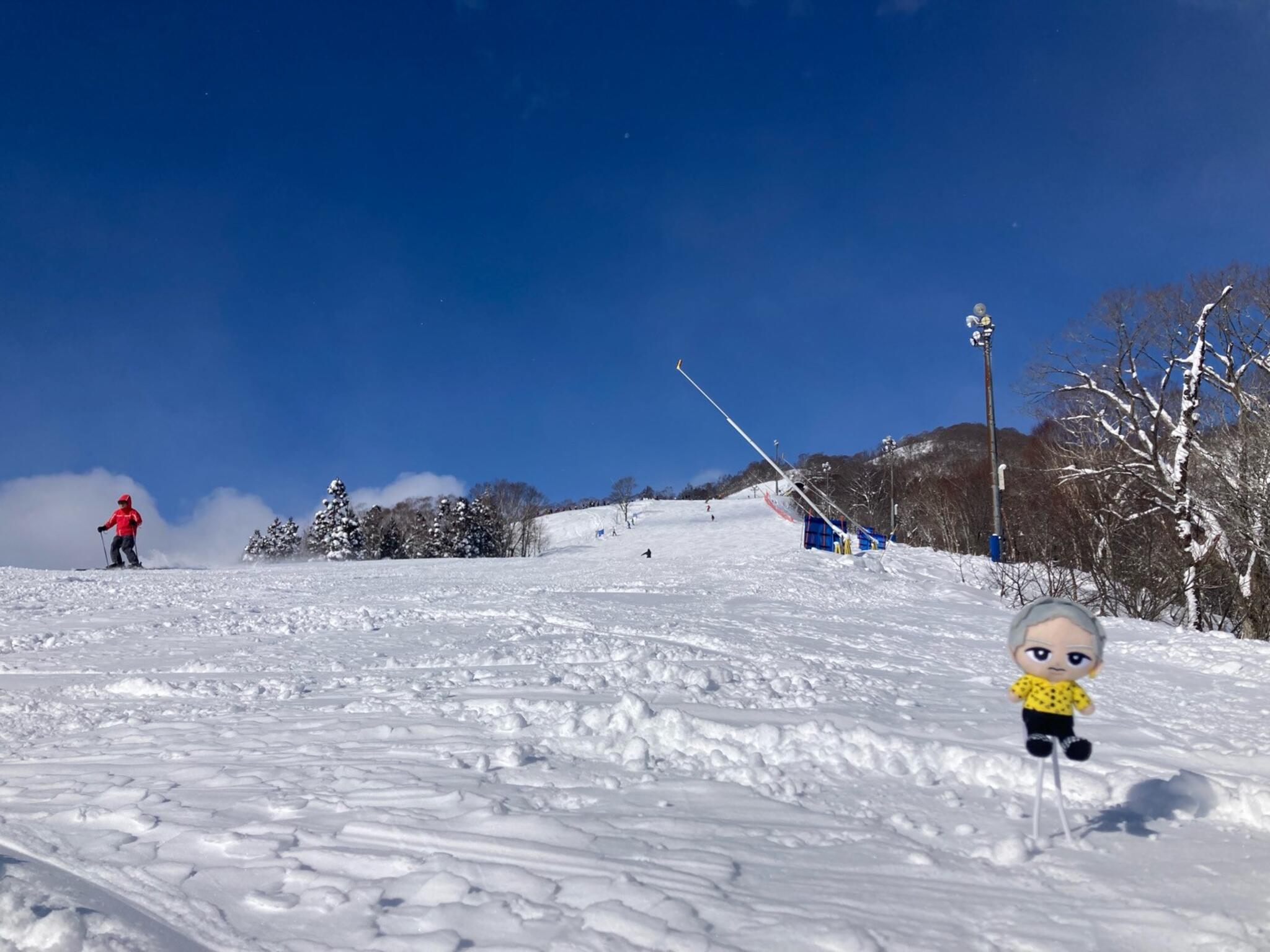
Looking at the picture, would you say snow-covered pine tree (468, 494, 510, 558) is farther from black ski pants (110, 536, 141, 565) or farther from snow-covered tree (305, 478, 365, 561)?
black ski pants (110, 536, 141, 565)

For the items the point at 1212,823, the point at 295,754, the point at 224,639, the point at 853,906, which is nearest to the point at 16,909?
the point at 295,754

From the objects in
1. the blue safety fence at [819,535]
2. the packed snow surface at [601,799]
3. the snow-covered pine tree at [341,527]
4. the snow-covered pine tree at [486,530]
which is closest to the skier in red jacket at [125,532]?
the packed snow surface at [601,799]

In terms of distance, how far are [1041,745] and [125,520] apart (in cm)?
2333

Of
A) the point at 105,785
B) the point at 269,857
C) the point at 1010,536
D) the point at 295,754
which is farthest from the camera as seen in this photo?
the point at 1010,536

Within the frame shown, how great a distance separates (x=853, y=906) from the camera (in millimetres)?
2779

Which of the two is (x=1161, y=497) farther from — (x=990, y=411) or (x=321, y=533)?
(x=321, y=533)

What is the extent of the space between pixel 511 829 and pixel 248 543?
8730cm

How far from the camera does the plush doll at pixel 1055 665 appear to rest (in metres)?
2.88

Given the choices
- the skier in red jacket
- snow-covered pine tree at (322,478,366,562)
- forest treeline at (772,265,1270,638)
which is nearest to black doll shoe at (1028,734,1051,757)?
forest treeline at (772,265,1270,638)

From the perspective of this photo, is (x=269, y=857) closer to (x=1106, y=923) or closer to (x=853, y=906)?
(x=853, y=906)

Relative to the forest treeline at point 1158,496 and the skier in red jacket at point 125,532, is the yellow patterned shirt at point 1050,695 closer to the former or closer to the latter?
the forest treeline at point 1158,496

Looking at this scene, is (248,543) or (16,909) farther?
(248,543)

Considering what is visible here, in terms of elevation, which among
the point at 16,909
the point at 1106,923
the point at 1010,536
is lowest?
the point at 1106,923

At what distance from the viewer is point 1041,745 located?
299 centimetres
